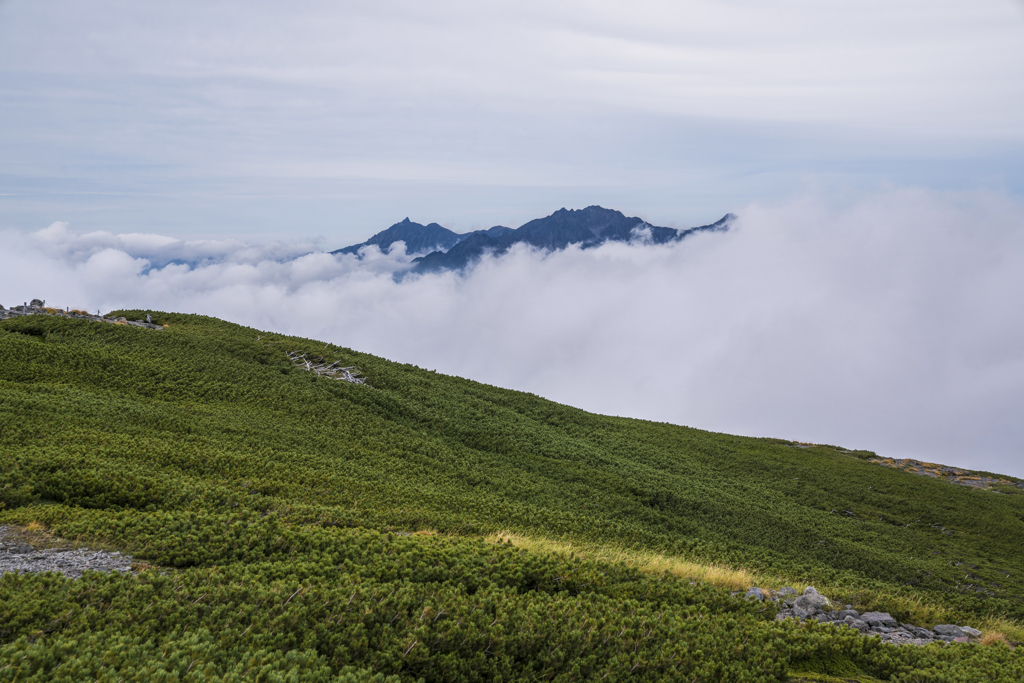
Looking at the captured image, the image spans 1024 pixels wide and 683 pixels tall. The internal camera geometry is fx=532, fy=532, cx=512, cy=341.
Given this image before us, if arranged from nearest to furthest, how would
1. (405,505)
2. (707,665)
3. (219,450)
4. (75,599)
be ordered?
1. (75,599)
2. (707,665)
3. (405,505)
4. (219,450)

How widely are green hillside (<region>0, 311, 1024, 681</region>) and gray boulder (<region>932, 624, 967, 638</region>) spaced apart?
107 centimetres

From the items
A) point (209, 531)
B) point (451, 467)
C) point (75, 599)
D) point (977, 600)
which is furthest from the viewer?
point (451, 467)

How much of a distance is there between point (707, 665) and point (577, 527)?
1252 centimetres

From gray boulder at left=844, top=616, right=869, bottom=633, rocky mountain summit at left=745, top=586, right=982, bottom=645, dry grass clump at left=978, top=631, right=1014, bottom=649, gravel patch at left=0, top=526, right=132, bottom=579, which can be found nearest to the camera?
gravel patch at left=0, top=526, right=132, bottom=579

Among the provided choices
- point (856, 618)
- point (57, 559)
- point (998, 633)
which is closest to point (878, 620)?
point (856, 618)

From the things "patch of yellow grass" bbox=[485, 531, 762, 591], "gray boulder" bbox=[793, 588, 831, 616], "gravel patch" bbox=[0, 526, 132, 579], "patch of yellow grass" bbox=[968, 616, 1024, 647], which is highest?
"gravel patch" bbox=[0, 526, 132, 579]

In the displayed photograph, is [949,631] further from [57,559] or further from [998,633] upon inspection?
[57,559]

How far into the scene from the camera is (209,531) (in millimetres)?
13250

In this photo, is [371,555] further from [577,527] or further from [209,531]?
[577,527]

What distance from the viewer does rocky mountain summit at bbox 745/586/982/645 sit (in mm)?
15223

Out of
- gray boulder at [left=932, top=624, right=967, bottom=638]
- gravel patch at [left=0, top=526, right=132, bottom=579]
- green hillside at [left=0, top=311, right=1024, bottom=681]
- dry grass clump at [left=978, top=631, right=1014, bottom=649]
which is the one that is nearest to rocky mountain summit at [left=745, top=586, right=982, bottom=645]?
gray boulder at [left=932, top=624, right=967, bottom=638]

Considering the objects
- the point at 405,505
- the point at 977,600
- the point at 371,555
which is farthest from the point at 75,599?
the point at 977,600

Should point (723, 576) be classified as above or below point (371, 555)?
below

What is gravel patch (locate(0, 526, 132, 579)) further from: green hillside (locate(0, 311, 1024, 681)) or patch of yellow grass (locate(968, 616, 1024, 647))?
patch of yellow grass (locate(968, 616, 1024, 647))
